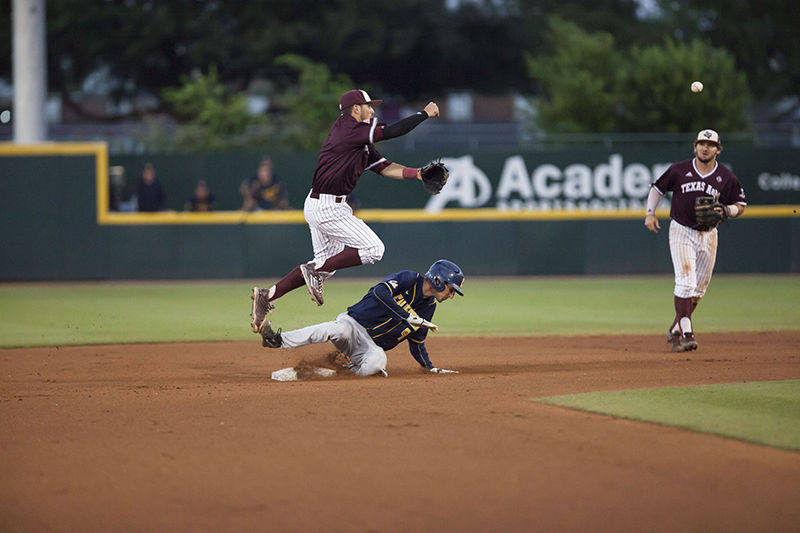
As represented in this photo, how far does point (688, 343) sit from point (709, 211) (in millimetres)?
1340

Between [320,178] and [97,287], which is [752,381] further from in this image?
→ [97,287]

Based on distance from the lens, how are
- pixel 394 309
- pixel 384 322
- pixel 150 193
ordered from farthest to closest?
pixel 150 193, pixel 384 322, pixel 394 309

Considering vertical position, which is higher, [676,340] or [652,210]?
[652,210]

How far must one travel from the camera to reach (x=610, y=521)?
4.69 meters

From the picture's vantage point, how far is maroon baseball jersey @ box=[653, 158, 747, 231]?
10.4 m

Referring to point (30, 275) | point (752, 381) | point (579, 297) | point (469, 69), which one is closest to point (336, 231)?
point (752, 381)

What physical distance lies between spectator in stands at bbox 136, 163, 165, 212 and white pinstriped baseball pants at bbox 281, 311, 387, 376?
1364 cm

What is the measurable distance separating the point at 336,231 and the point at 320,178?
48 centimetres

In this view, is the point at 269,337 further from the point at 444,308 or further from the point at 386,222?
the point at 386,222

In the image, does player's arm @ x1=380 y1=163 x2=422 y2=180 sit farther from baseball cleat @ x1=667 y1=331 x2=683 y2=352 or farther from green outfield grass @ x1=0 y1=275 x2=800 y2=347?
green outfield grass @ x1=0 y1=275 x2=800 y2=347

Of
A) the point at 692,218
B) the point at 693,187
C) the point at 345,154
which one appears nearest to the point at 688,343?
the point at 692,218

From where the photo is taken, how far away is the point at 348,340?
28.6 ft

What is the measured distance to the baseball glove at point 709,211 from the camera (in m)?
10.1

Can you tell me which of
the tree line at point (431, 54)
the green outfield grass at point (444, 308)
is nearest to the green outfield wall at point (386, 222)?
the green outfield grass at point (444, 308)
